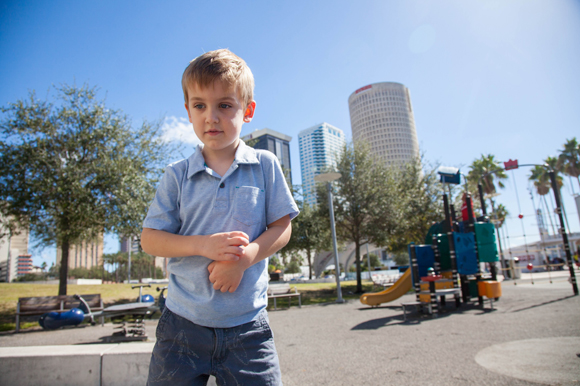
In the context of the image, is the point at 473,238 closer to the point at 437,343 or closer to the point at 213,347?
the point at 437,343

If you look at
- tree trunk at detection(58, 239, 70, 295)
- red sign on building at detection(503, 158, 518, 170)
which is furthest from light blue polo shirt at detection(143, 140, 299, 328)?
red sign on building at detection(503, 158, 518, 170)

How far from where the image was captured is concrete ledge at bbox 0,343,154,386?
134 inches

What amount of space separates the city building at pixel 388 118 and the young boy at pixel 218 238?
121881 mm

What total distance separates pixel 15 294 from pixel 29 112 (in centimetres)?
816

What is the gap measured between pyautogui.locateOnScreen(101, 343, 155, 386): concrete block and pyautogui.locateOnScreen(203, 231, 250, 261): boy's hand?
9.69ft

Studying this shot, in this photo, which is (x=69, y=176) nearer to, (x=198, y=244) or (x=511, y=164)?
(x=198, y=244)

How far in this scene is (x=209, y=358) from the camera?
125 centimetres

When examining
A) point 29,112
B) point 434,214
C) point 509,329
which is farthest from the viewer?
point 434,214

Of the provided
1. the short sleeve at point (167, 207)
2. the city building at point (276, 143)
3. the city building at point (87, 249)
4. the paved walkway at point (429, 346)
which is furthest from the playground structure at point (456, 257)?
the city building at point (276, 143)

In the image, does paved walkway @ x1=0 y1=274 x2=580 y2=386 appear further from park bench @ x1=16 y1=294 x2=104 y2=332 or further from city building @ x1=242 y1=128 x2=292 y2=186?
city building @ x1=242 y1=128 x2=292 y2=186

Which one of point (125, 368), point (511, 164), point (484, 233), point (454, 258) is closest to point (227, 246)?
point (125, 368)

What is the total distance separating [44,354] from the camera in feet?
11.5

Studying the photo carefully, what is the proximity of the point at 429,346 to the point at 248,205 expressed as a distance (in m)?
5.62

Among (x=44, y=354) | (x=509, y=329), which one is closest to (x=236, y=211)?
(x=44, y=354)
